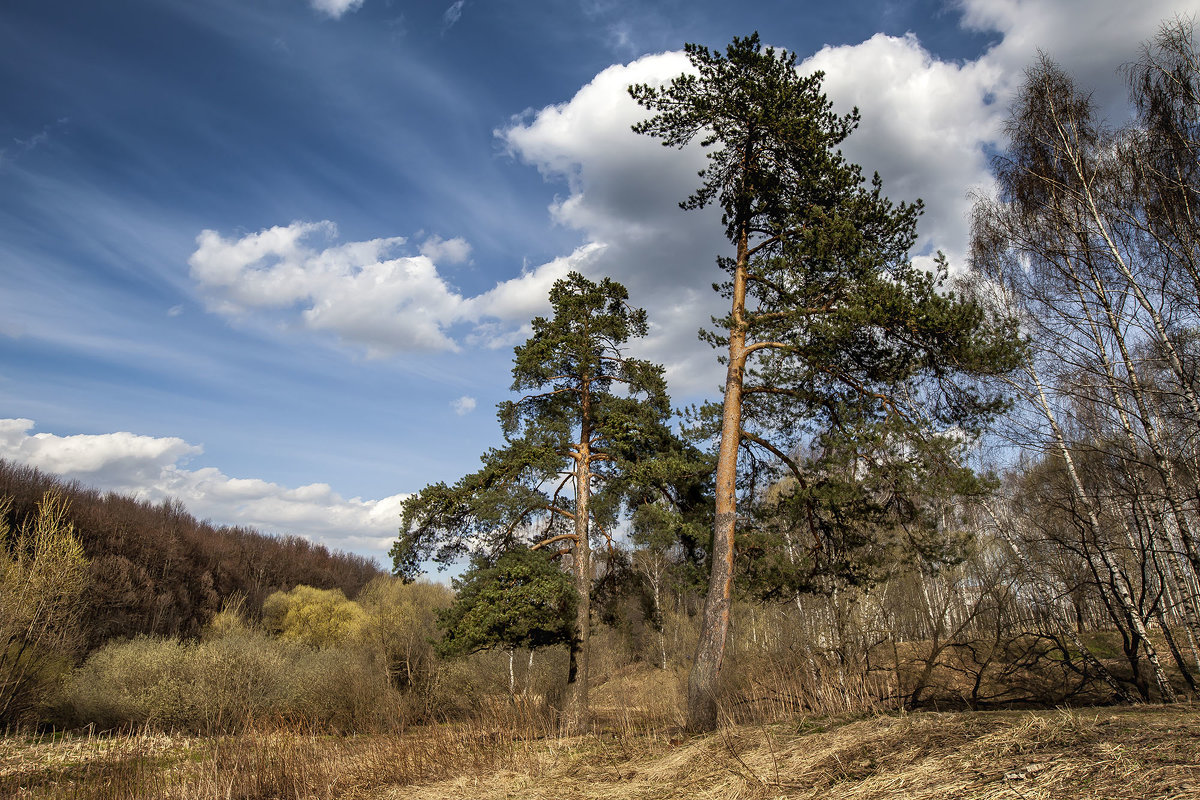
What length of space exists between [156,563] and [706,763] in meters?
49.5

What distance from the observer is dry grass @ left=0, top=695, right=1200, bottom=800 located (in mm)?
4129

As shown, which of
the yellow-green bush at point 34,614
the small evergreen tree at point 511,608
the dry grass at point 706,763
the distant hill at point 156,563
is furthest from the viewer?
the distant hill at point 156,563

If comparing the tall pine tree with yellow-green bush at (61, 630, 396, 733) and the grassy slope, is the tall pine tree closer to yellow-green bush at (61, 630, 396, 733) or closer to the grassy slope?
the grassy slope

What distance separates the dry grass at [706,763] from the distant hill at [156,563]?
87.5 feet


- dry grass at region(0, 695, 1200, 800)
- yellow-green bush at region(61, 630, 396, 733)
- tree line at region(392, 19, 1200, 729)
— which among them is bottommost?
yellow-green bush at region(61, 630, 396, 733)

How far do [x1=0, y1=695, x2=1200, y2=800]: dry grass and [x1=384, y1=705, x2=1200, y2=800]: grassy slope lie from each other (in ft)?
0.06

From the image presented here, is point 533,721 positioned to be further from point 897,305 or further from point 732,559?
point 897,305

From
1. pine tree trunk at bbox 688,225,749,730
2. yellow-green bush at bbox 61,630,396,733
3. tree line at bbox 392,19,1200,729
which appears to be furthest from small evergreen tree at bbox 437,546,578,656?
yellow-green bush at bbox 61,630,396,733

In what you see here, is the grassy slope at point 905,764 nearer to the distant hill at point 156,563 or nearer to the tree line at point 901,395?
the tree line at point 901,395

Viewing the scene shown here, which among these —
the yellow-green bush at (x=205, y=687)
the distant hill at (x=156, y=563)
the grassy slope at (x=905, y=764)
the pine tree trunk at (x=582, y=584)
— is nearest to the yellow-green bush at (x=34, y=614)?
the yellow-green bush at (x=205, y=687)

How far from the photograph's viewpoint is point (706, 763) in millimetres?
6719

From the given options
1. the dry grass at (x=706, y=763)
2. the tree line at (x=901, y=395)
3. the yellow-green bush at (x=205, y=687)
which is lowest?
the yellow-green bush at (x=205, y=687)

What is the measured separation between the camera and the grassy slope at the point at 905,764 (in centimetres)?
393

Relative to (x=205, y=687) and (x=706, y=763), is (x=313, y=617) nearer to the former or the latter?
(x=205, y=687)
